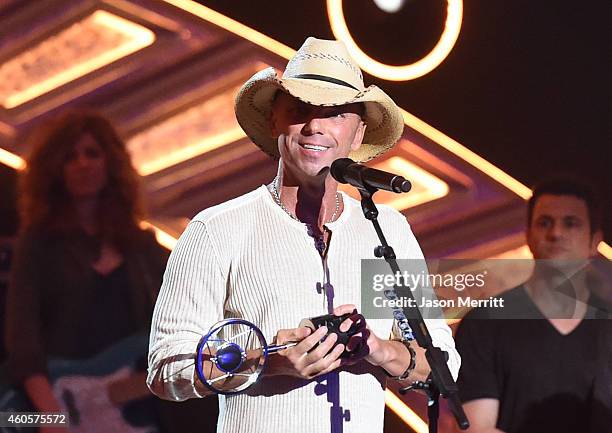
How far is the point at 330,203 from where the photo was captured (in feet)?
7.14

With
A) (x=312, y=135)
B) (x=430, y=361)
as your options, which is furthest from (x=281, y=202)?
(x=430, y=361)

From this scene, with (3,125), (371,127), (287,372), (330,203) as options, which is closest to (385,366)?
(287,372)

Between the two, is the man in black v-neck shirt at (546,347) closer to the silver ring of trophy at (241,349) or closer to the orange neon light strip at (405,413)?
the orange neon light strip at (405,413)

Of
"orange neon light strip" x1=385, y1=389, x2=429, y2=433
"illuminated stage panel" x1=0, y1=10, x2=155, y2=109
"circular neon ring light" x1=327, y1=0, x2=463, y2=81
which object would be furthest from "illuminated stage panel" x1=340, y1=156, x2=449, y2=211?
"illuminated stage panel" x1=0, y1=10, x2=155, y2=109

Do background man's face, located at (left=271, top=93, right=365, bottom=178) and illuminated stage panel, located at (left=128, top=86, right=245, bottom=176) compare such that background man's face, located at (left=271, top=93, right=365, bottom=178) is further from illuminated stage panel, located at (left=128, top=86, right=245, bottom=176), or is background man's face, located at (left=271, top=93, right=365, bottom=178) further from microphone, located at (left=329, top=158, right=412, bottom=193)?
illuminated stage panel, located at (left=128, top=86, right=245, bottom=176)

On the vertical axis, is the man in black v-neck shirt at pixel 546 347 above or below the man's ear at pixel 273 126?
below

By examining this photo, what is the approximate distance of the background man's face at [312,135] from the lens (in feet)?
6.80

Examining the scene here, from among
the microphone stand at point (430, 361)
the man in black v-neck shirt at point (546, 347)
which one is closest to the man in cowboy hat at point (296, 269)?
the microphone stand at point (430, 361)

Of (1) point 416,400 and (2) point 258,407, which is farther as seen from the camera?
(1) point 416,400

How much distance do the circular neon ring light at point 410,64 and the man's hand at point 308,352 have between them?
1.85 metres

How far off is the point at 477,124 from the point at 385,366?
69.0 inches

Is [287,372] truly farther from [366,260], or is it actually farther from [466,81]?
[466,81]

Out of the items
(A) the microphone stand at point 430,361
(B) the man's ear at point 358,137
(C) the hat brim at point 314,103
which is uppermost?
(C) the hat brim at point 314,103

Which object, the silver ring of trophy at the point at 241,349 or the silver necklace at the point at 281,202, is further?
the silver necklace at the point at 281,202
